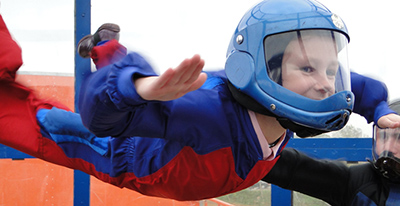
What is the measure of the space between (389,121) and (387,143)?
208 mm

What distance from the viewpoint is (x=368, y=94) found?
3.95ft

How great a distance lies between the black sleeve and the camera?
1.31 meters

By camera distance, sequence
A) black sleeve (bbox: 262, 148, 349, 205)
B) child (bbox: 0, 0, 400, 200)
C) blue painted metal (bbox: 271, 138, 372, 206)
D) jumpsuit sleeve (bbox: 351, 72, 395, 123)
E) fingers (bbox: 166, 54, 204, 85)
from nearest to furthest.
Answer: fingers (bbox: 166, 54, 204, 85), child (bbox: 0, 0, 400, 200), jumpsuit sleeve (bbox: 351, 72, 395, 123), black sleeve (bbox: 262, 148, 349, 205), blue painted metal (bbox: 271, 138, 372, 206)

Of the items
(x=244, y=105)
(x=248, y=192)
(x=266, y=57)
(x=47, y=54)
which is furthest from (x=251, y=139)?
(x=248, y=192)

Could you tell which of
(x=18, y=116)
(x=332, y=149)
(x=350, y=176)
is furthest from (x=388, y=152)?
(x=18, y=116)

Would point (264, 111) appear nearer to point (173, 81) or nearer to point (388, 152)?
point (173, 81)

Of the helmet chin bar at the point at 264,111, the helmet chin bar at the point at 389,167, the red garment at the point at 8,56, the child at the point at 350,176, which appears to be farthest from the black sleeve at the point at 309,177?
the red garment at the point at 8,56

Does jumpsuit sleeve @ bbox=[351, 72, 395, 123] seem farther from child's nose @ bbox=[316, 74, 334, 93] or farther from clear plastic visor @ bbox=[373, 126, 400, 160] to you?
child's nose @ bbox=[316, 74, 334, 93]

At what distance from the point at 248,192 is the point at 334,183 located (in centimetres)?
101

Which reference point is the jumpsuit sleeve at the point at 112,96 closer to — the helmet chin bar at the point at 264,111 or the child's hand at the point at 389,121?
the helmet chin bar at the point at 264,111

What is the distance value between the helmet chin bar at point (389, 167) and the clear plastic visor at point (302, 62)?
522 millimetres

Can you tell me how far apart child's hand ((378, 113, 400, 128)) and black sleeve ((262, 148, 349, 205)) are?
291mm

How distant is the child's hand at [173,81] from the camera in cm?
57

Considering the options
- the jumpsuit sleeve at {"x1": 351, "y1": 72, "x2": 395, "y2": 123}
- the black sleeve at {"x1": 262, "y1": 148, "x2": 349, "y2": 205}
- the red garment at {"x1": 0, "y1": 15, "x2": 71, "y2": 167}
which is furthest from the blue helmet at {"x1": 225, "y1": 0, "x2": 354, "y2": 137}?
the red garment at {"x1": 0, "y1": 15, "x2": 71, "y2": 167}
